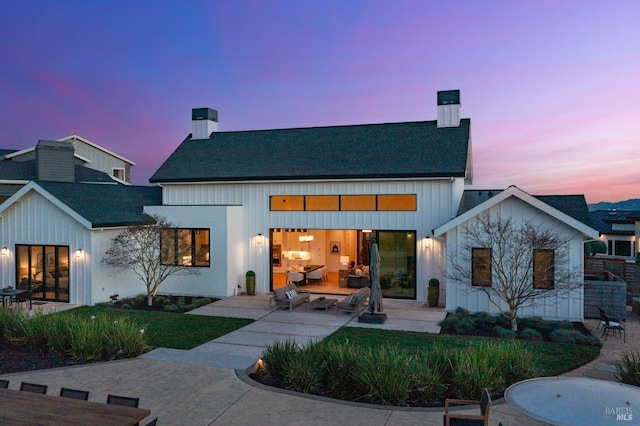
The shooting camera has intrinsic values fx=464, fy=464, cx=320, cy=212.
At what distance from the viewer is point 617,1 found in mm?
15555

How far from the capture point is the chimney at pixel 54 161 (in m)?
22.6

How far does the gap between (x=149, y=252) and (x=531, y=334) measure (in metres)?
13.8

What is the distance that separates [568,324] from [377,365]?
29.8 feet

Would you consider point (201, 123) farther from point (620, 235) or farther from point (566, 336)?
point (620, 235)

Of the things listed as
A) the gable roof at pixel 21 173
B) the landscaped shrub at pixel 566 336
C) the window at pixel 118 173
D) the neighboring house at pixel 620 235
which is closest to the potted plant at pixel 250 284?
the landscaped shrub at pixel 566 336

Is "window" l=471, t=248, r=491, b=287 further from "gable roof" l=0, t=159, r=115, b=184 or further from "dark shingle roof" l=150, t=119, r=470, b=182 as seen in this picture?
"gable roof" l=0, t=159, r=115, b=184

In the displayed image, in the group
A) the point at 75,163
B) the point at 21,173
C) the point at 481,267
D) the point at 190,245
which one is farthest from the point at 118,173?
the point at 481,267

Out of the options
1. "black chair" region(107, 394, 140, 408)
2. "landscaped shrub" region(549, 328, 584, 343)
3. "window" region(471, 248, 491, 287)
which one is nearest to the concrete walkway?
"black chair" region(107, 394, 140, 408)

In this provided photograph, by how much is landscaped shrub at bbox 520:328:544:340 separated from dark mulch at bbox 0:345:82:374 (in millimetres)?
11545

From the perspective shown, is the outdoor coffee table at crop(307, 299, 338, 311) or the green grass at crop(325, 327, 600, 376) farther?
the outdoor coffee table at crop(307, 299, 338, 311)

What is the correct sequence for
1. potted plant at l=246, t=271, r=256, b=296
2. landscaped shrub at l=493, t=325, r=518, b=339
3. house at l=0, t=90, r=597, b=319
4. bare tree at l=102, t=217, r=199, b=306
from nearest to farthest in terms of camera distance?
landscaped shrub at l=493, t=325, r=518, b=339 → house at l=0, t=90, r=597, b=319 → bare tree at l=102, t=217, r=199, b=306 → potted plant at l=246, t=271, r=256, b=296

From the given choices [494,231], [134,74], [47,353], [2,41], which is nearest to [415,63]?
[494,231]

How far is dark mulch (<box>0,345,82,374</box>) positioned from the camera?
991 centimetres

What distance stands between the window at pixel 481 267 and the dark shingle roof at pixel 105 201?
44.3 feet
